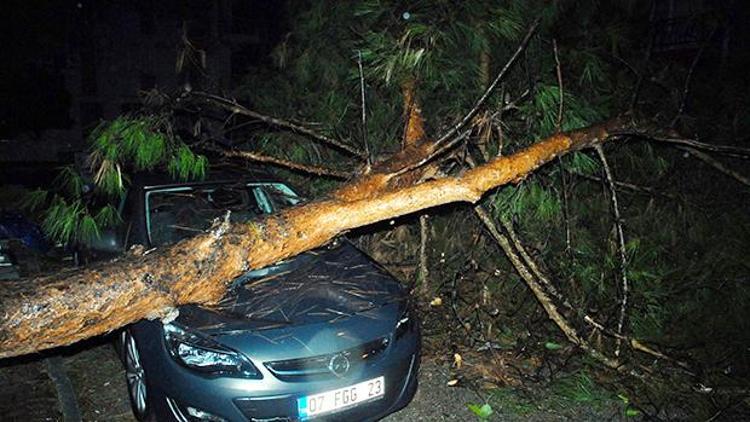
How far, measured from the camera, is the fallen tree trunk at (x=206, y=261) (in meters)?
2.14

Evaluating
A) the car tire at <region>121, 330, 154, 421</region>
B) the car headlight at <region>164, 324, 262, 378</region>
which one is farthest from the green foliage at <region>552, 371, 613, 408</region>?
the car tire at <region>121, 330, 154, 421</region>

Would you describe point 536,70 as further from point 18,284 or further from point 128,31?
point 128,31

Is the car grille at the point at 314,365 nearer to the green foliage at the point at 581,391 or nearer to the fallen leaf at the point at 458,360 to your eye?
the fallen leaf at the point at 458,360

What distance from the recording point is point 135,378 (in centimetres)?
291

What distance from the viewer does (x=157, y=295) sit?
7.94 feet

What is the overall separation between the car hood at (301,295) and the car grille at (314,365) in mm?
226

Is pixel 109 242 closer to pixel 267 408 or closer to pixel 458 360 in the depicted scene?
pixel 267 408

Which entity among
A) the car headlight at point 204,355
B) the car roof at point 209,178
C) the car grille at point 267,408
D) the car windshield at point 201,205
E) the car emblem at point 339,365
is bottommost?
the car grille at point 267,408

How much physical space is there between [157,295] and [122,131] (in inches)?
58.8

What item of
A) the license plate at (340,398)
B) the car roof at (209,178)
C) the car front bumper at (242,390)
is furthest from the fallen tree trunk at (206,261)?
the car roof at (209,178)

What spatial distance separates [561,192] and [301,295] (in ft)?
7.98

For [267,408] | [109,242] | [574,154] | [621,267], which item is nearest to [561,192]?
[574,154]

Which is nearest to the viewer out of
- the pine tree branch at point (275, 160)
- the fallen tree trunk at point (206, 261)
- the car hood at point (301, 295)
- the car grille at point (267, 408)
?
the fallen tree trunk at point (206, 261)

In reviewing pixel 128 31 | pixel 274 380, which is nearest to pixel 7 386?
pixel 274 380
